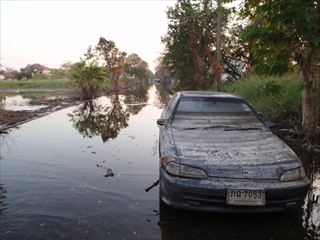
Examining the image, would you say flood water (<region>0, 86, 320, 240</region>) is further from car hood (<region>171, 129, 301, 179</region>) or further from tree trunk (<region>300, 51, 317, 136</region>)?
tree trunk (<region>300, 51, 317, 136</region>)

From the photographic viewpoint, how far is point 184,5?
25.4 meters

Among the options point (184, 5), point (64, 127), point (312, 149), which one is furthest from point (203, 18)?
point (312, 149)

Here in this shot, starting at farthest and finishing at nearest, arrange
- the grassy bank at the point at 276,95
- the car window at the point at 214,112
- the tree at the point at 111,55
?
the tree at the point at 111,55 → the grassy bank at the point at 276,95 → the car window at the point at 214,112

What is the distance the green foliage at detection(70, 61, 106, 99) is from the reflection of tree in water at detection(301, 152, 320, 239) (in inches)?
960

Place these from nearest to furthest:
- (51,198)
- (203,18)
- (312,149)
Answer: (51,198) < (312,149) < (203,18)

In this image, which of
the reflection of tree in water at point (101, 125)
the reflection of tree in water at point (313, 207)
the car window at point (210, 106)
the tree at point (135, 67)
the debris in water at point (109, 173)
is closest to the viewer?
the reflection of tree in water at point (313, 207)

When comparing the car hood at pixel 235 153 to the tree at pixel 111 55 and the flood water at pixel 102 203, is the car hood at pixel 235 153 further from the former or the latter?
the tree at pixel 111 55

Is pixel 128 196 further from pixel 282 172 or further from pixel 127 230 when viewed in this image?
pixel 282 172

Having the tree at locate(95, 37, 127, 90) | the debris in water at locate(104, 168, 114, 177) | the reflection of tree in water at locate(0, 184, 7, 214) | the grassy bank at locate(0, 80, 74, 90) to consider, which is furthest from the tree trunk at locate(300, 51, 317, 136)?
the grassy bank at locate(0, 80, 74, 90)

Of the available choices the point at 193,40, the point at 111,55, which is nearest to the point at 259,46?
the point at 193,40

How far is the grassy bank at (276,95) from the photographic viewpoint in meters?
11.7

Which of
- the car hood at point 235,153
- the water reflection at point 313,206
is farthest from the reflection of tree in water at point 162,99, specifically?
the car hood at point 235,153

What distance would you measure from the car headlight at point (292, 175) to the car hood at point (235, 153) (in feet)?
0.17

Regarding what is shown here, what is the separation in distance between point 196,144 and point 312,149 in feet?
15.3
